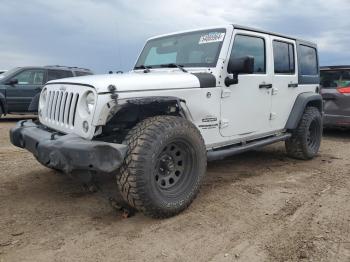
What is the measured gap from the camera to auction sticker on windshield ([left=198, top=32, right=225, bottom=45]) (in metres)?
4.41

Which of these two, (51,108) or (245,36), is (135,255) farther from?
(245,36)

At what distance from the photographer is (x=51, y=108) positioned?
153 inches

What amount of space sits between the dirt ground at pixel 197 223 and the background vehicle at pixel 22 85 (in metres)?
6.45

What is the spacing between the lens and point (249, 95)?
4.66 meters

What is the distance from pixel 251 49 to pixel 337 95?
171 inches

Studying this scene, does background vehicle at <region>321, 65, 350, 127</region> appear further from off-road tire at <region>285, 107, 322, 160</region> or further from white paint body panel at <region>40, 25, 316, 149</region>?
white paint body panel at <region>40, 25, 316, 149</region>

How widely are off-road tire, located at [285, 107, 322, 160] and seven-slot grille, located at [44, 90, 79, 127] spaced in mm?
3695

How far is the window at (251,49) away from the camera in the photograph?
451 centimetres

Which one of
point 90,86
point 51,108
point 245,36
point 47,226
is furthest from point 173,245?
point 245,36

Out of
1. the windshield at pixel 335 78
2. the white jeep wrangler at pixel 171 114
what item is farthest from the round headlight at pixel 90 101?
the windshield at pixel 335 78

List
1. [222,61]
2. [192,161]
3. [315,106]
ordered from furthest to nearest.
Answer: [315,106]
[222,61]
[192,161]

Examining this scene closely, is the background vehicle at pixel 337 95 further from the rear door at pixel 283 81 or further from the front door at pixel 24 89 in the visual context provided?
the front door at pixel 24 89

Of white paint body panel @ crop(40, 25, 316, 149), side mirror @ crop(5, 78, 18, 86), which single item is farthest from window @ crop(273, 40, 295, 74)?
side mirror @ crop(5, 78, 18, 86)

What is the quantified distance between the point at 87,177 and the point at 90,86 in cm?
79
